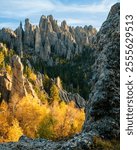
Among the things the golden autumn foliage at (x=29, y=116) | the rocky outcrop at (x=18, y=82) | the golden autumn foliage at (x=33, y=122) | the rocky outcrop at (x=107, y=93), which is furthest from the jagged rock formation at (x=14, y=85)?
the rocky outcrop at (x=107, y=93)

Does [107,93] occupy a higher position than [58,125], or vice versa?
[107,93]

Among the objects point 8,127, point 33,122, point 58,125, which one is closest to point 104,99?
point 8,127

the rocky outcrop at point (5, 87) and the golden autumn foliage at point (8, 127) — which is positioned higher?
the rocky outcrop at point (5, 87)

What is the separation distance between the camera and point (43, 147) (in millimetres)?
21766

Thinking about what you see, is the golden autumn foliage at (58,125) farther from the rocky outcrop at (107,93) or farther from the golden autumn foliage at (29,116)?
the rocky outcrop at (107,93)

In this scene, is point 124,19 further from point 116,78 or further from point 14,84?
point 14,84

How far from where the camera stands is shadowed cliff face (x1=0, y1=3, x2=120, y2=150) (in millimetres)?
20328

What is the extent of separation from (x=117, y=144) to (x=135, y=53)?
4.94m

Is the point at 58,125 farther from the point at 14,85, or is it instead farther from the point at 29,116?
the point at 14,85


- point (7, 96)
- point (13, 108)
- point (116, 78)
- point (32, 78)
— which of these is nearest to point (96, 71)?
point (116, 78)

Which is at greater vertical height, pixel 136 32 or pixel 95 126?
pixel 136 32

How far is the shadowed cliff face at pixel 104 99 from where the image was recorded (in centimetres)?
2033

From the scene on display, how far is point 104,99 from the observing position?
2114 centimetres

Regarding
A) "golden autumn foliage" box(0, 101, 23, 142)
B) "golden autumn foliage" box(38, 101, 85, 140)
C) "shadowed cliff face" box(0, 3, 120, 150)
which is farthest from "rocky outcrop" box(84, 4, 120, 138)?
"golden autumn foliage" box(0, 101, 23, 142)
